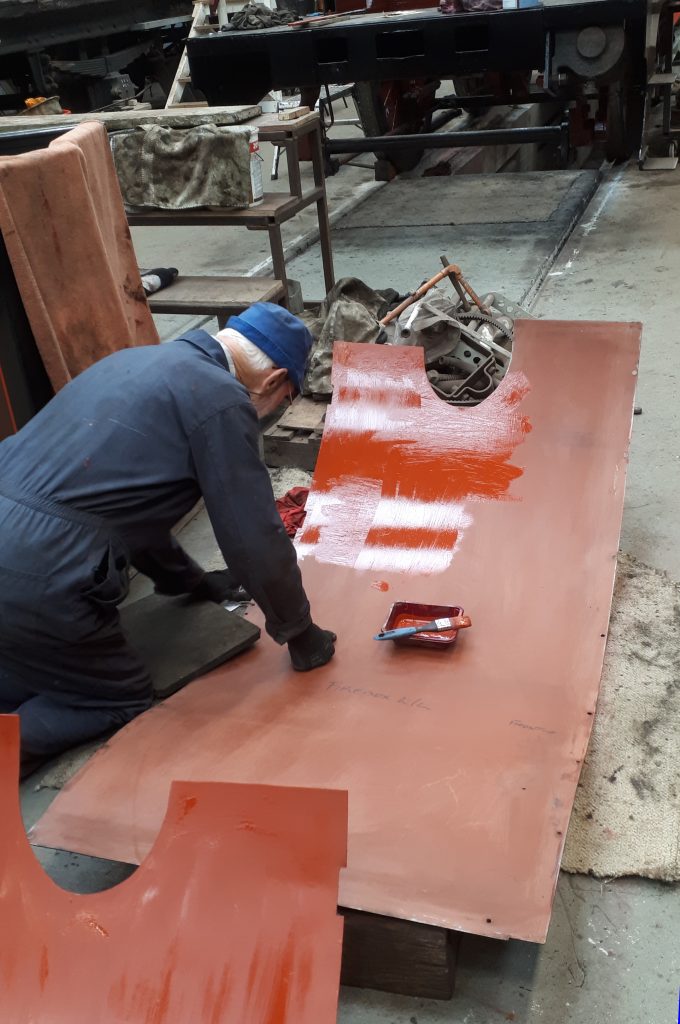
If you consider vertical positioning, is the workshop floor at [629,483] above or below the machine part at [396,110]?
below

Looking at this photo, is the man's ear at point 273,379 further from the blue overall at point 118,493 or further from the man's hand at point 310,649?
the man's hand at point 310,649

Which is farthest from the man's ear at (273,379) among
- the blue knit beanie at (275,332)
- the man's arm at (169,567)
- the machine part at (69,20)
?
the machine part at (69,20)

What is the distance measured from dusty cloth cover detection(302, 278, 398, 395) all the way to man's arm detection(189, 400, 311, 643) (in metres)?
1.73

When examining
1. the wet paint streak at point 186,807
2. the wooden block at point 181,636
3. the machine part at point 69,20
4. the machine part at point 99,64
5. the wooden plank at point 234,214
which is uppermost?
the machine part at point 69,20

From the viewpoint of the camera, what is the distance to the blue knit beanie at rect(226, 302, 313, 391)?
2.46 m

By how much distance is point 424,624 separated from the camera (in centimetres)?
267

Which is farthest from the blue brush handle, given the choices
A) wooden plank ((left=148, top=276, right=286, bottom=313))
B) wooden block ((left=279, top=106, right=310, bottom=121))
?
wooden block ((left=279, top=106, right=310, bottom=121))

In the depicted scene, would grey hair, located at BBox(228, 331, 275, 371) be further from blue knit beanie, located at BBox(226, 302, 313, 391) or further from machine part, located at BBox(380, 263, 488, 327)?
machine part, located at BBox(380, 263, 488, 327)

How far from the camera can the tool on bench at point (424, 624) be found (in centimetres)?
262

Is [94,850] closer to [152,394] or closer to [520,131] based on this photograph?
[152,394]

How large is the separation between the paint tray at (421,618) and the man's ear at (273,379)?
0.74 meters

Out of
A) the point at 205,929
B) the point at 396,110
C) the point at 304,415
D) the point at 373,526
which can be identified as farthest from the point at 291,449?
the point at 396,110

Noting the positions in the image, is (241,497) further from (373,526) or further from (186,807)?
(373,526)

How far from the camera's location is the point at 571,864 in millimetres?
2111
